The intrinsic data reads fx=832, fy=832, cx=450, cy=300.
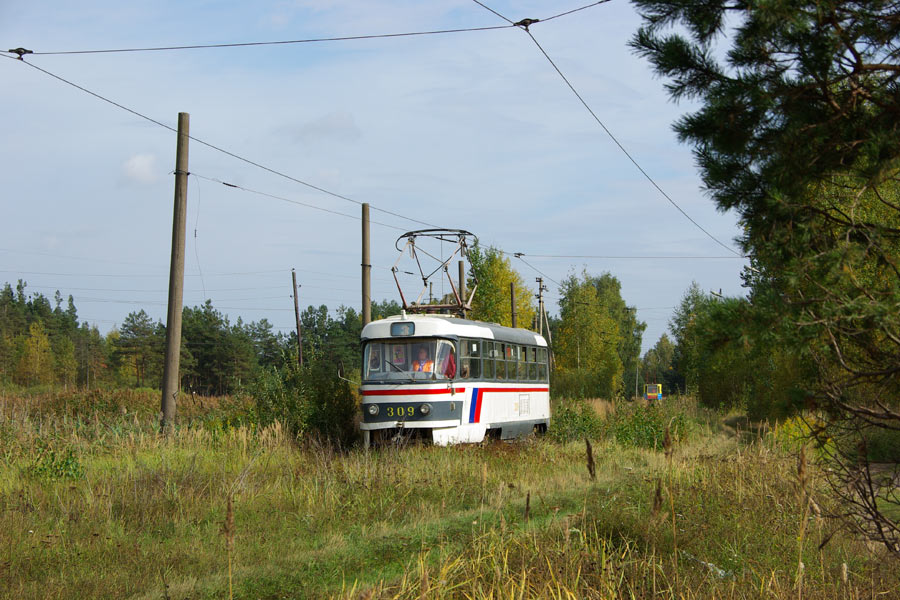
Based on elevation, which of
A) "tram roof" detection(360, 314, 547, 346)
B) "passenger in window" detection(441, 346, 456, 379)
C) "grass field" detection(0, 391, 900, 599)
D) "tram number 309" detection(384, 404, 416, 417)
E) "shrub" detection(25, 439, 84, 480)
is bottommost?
"grass field" detection(0, 391, 900, 599)

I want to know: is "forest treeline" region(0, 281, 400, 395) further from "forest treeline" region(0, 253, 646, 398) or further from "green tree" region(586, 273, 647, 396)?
"green tree" region(586, 273, 647, 396)

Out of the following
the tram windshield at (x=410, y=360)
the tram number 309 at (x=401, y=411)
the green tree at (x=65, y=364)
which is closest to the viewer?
the tram number 309 at (x=401, y=411)

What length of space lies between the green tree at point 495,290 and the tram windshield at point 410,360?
A: 19.9 m

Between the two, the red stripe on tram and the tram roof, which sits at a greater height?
the tram roof

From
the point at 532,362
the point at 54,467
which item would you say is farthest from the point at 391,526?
the point at 532,362

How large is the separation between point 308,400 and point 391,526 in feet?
28.9

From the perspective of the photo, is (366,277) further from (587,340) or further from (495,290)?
(587,340)

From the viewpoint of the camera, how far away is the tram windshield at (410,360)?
16875mm

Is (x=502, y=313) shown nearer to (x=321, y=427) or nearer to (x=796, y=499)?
(x=321, y=427)

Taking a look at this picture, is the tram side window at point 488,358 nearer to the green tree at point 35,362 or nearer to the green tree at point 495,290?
the green tree at point 495,290

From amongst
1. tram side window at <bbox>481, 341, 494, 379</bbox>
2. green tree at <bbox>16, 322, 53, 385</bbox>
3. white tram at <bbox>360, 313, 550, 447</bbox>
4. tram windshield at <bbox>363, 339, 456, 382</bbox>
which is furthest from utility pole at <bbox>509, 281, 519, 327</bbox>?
green tree at <bbox>16, 322, 53, 385</bbox>

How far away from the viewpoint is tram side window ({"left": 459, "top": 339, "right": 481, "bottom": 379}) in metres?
17.4

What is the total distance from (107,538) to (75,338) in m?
106

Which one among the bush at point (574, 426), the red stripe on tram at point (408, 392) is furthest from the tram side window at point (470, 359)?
the bush at point (574, 426)
